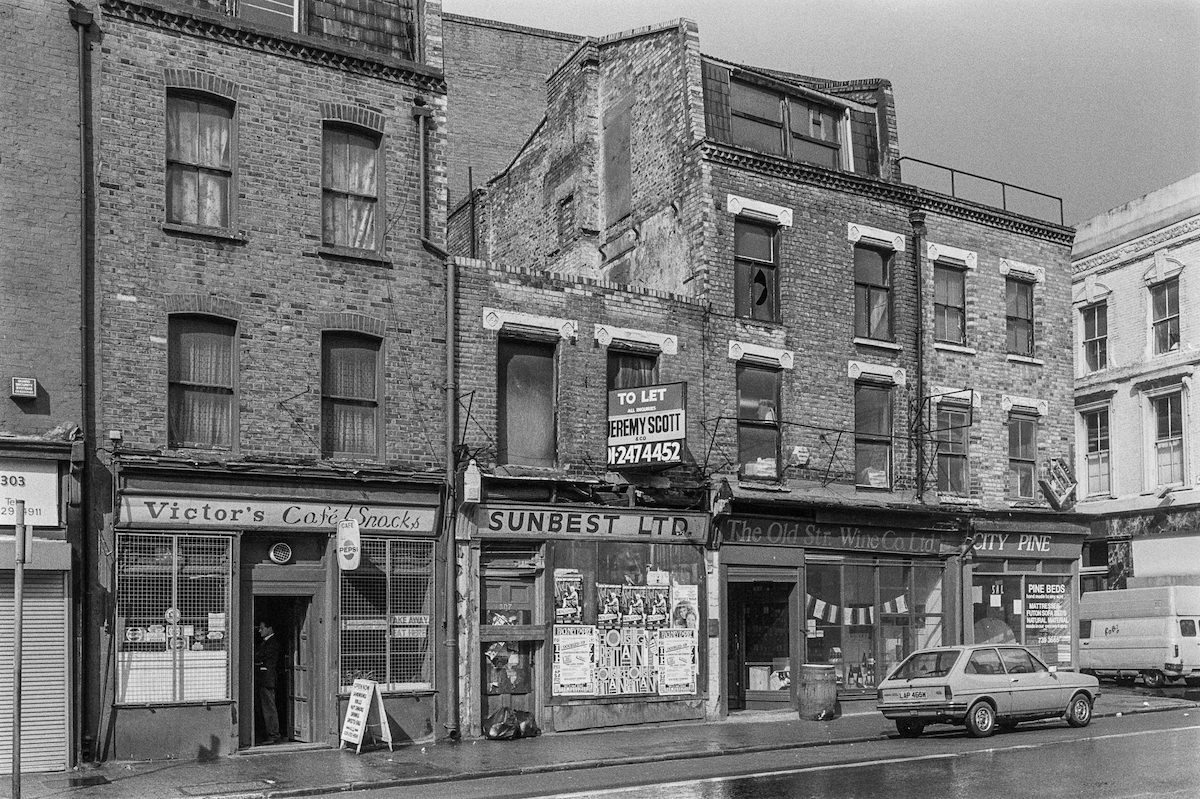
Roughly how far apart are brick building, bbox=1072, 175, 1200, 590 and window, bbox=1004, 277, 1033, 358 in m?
9.04

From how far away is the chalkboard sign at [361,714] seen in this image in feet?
66.2

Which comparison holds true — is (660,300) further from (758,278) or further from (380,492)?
(380,492)

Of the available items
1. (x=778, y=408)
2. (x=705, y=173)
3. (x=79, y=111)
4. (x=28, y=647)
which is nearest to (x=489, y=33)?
(x=705, y=173)

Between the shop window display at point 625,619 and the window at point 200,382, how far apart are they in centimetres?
615

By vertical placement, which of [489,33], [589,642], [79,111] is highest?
[489,33]

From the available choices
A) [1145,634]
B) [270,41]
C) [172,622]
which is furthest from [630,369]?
[1145,634]

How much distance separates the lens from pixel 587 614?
23.7 meters

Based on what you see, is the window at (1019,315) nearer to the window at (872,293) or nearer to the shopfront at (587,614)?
the window at (872,293)

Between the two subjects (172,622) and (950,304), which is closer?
(172,622)

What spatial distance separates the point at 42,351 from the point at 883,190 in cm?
1752

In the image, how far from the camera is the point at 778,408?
27094 mm

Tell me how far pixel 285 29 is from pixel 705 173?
28.3ft

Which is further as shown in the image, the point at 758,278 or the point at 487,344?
the point at 758,278

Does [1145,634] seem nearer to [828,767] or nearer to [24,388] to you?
[828,767]
